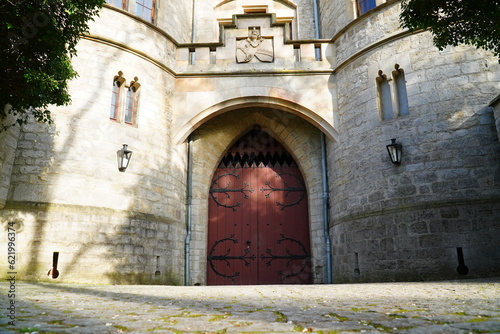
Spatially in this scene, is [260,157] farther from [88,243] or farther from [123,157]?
[88,243]

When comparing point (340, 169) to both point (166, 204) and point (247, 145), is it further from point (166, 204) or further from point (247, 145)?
point (166, 204)

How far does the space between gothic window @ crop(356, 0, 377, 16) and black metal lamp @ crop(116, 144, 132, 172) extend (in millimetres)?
5621

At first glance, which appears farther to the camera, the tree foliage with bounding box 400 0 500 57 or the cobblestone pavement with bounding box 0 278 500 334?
the tree foliage with bounding box 400 0 500 57

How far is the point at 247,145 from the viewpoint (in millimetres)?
9719

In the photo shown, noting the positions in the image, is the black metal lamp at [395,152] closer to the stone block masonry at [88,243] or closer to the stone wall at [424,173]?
the stone wall at [424,173]

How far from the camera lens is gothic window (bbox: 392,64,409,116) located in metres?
7.33

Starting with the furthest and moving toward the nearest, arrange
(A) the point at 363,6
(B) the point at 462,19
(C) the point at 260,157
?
(C) the point at 260,157 → (A) the point at 363,6 → (B) the point at 462,19

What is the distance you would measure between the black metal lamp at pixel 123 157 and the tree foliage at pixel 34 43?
6.76 ft

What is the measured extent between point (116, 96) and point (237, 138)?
303 centimetres

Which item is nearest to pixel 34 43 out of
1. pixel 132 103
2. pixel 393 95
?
pixel 132 103

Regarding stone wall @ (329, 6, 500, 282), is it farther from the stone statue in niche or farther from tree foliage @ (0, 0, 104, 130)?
tree foliage @ (0, 0, 104, 130)

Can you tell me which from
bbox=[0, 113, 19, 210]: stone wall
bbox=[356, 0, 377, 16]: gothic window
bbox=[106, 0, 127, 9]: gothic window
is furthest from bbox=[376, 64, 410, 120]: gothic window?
bbox=[0, 113, 19, 210]: stone wall

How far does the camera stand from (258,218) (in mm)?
9180

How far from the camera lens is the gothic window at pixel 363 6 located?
8.39 meters
